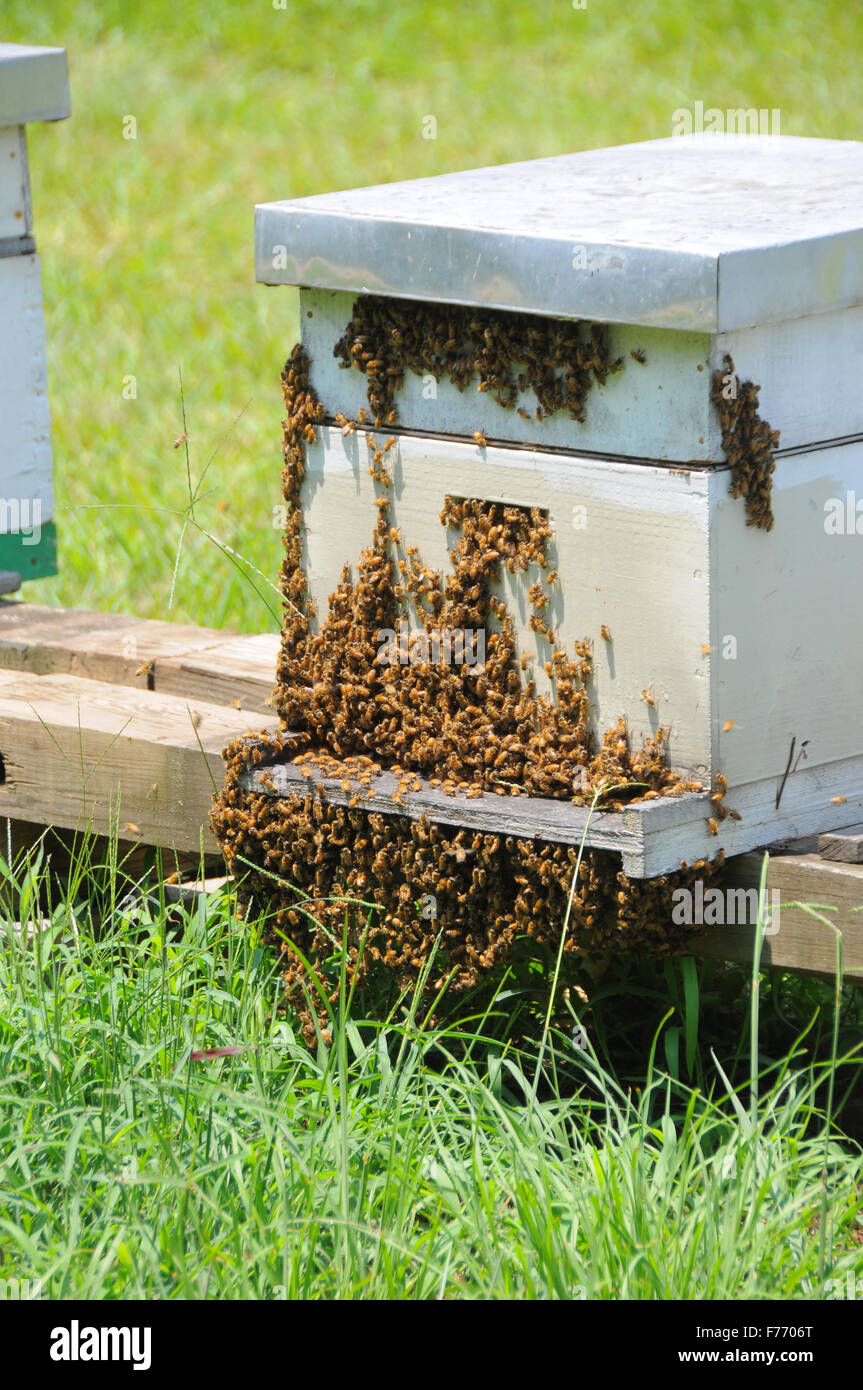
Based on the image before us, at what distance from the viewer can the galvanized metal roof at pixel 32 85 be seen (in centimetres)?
429

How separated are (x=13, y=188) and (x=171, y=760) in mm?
1758

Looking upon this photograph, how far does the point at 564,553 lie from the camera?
2.79 metres

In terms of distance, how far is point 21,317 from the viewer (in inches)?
174

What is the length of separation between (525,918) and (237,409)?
194 inches

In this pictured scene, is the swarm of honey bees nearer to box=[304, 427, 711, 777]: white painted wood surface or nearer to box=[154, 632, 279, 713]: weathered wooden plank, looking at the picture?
box=[304, 427, 711, 777]: white painted wood surface

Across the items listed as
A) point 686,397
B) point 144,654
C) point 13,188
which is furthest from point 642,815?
point 13,188

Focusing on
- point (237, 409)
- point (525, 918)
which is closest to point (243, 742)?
point (525, 918)

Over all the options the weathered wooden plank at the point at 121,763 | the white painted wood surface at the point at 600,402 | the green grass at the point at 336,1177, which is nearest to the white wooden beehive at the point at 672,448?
the white painted wood surface at the point at 600,402

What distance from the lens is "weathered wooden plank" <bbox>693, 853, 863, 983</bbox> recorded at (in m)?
2.78

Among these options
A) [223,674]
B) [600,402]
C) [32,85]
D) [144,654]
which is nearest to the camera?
[600,402]

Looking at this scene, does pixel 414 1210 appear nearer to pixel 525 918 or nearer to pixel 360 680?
pixel 525 918

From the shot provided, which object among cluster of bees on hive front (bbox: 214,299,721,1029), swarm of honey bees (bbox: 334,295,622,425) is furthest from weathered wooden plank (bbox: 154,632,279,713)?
swarm of honey bees (bbox: 334,295,622,425)

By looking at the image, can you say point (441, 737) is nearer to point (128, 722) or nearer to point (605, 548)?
point (605, 548)

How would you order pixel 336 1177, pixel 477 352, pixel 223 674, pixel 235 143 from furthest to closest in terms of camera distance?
pixel 235 143 → pixel 223 674 → pixel 477 352 → pixel 336 1177
